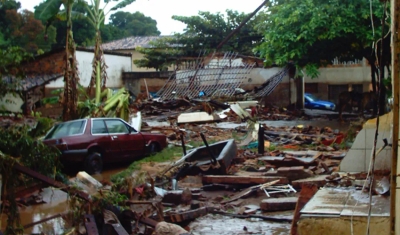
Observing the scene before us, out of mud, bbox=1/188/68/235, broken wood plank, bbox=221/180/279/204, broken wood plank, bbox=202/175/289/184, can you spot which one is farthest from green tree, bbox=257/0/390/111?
mud, bbox=1/188/68/235

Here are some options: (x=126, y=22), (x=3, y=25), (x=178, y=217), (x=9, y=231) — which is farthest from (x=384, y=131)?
(x=126, y=22)

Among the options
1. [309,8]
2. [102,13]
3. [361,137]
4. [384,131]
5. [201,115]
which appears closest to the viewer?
[384,131]

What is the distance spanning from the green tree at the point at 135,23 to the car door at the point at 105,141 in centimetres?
5466

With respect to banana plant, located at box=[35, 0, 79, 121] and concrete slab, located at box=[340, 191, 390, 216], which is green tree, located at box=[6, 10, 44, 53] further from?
concrete slab, located at box=[340, 191, 390, 216]

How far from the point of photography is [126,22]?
73812 mm

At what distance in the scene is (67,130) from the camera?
51.8ft

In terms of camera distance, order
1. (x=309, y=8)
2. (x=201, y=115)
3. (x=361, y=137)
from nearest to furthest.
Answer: (x=361, y=137) → (x=309, y=8) → (x=201, y=115)

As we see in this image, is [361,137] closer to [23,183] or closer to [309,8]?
[23,183]

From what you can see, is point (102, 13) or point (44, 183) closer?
point (44, 183)

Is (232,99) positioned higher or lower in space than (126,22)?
lower

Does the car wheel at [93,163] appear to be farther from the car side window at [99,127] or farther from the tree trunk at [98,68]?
the tree trunk at [98,68]

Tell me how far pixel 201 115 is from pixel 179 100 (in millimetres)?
4635

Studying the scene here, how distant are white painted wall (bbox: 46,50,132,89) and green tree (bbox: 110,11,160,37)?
3068 cm

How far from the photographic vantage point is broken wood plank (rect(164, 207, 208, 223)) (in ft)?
30.1
